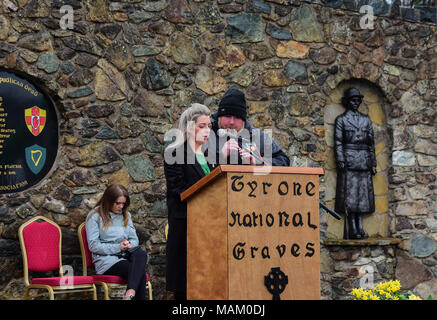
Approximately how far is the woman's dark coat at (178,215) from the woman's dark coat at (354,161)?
3931 mm

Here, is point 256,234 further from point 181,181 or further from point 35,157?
point 35,157

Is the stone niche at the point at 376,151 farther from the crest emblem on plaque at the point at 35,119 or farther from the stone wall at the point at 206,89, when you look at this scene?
the crest emblem on plaque at the point at 35,119

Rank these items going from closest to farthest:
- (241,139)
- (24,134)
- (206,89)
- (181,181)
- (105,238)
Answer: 1. (241,139)
2. (181,181)
3. (105,238)
4. (24,134)
5. (206,89)

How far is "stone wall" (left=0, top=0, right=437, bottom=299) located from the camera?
550cm

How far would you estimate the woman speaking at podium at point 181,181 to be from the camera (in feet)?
10.7

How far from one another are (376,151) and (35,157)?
3864 mm

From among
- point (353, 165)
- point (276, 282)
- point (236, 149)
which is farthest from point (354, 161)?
point (276, 282)

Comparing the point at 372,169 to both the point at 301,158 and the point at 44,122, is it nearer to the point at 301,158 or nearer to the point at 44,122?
the point at 301,158

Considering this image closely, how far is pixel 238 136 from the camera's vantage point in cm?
324

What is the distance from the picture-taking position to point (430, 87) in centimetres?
732

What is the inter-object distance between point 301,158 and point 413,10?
2338 millimetres

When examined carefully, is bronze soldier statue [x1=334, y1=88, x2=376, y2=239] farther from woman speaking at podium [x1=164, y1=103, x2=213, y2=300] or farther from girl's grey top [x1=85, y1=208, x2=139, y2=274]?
woman speaking at podium [x1=164, y1=103, x2=213, y2=300]

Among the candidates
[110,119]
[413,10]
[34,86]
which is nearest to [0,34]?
[34,86]

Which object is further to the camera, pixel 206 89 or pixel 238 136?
pixel 206 89
